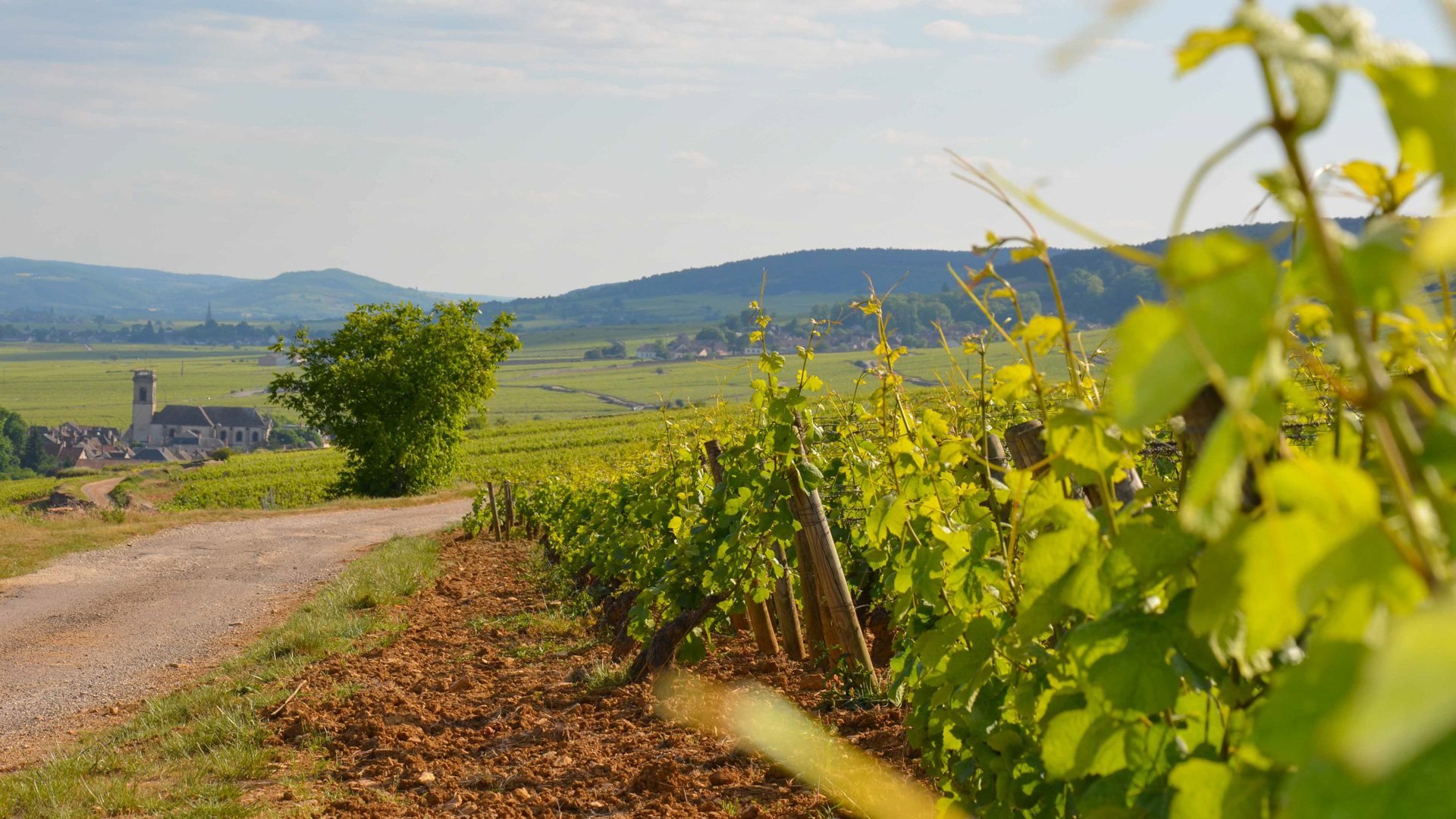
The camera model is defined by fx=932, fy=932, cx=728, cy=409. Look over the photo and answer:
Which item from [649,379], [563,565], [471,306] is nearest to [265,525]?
[563,565]

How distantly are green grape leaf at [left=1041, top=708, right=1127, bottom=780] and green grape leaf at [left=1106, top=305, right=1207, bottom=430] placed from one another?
0.70 meters

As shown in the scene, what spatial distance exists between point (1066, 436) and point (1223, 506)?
0.75m

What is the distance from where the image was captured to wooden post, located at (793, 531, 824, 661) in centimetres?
449

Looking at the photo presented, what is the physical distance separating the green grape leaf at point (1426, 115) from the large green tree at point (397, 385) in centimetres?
2984

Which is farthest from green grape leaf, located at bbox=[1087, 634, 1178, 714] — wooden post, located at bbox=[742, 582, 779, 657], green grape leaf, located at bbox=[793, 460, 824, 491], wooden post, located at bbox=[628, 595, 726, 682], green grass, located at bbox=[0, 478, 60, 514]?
green grass, located at bbox=[0, 478, 60, 514]

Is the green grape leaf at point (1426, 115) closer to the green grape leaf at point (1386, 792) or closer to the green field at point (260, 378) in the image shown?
the green grape leaf at point (1386, 792)

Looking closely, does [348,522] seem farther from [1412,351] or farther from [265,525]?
[1412,351]

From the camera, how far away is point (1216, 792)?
733 mm

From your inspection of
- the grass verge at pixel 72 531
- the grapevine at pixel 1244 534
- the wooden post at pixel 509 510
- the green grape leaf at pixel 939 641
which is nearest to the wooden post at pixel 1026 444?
the grapevine at pixel 1244 534

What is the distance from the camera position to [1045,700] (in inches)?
57.2

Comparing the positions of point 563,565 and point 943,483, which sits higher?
point 943,483

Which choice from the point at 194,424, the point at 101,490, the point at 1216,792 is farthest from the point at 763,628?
the point at 194,424

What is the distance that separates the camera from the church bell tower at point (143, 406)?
10612 centimetres

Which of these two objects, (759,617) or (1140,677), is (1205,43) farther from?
(759,617)
